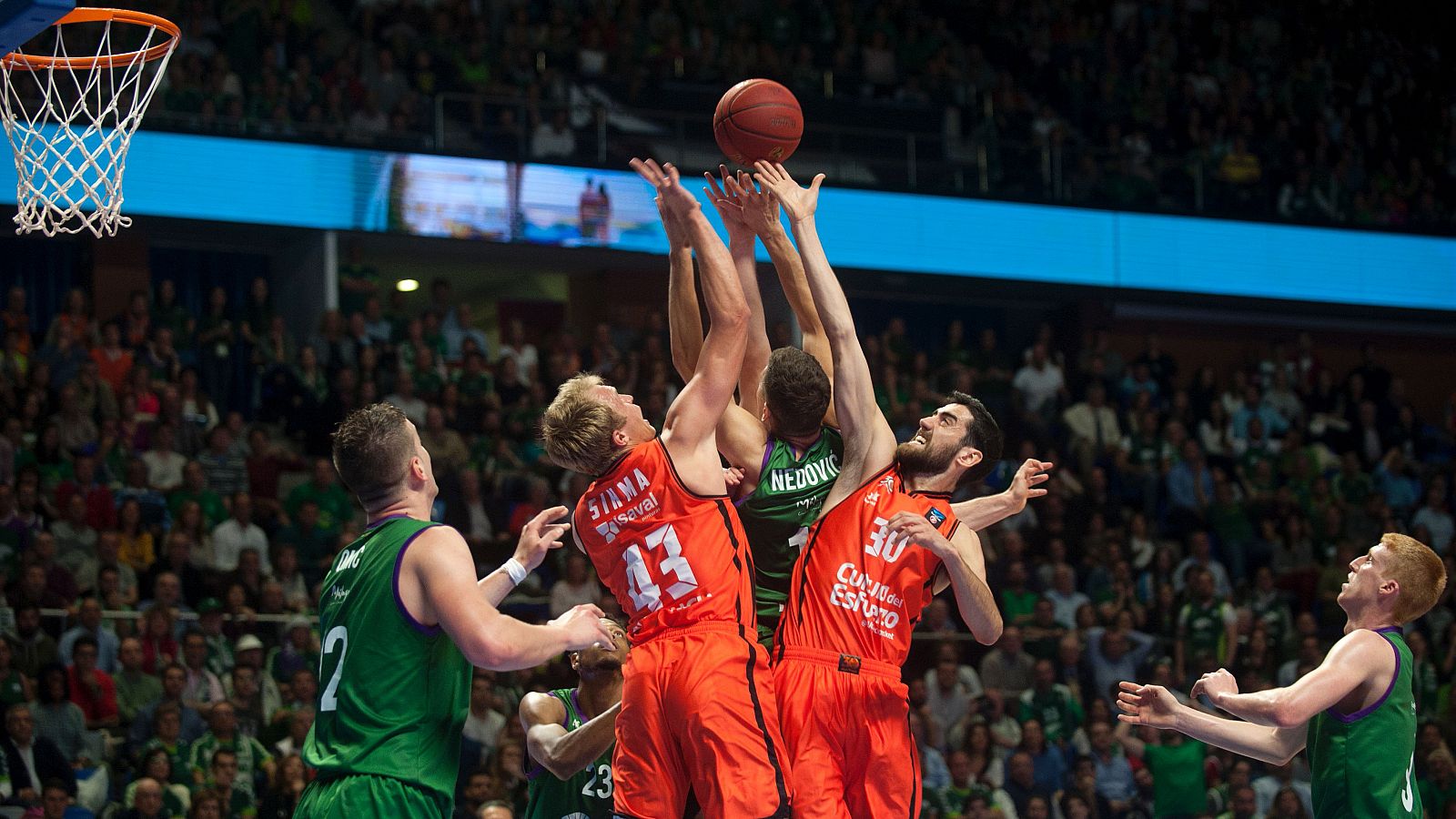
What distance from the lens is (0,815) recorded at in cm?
989

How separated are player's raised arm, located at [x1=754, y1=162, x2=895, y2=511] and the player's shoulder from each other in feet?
4.12

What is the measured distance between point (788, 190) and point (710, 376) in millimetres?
897

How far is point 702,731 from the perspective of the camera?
540 cm

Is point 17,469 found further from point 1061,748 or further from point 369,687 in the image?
point 369,687

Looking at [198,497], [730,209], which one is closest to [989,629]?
[730,209]

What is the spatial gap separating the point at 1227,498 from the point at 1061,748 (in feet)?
15.6

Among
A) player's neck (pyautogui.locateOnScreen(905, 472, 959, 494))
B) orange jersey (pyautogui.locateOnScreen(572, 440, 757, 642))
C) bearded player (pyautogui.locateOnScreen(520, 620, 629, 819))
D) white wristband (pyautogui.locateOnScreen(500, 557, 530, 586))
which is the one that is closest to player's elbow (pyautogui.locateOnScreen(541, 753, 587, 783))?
bearded player (pyautogui.locateOnScreen(520, 620, 629, 819))

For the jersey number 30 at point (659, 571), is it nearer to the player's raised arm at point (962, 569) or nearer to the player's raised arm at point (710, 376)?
the player's raised arm at point (710, 376)

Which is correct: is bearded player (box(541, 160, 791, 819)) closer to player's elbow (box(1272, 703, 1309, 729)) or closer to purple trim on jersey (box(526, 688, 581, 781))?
purple trim on jersey (box(526, 688, 581, 781))

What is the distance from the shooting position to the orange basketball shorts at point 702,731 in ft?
17.6

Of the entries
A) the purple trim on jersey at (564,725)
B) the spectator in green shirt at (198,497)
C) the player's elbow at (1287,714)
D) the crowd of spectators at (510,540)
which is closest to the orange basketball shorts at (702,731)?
the purple trim on jersey at (564,725)

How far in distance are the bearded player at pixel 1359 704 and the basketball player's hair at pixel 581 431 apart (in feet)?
6.38

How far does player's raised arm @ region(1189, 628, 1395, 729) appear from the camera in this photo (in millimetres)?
5523

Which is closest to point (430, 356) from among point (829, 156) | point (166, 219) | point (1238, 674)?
point (166, 219)
